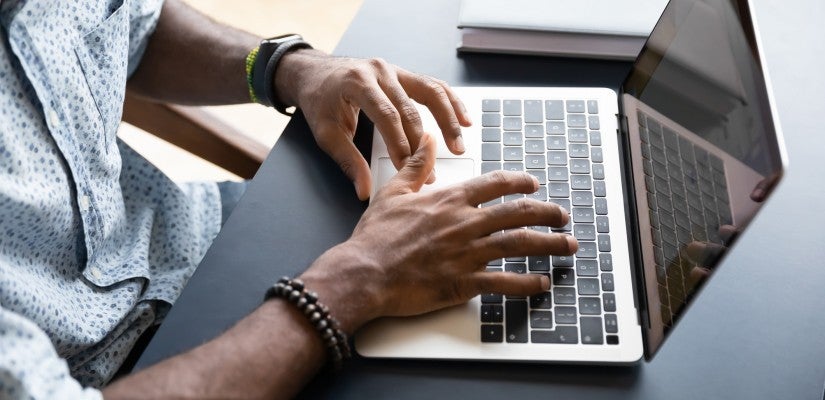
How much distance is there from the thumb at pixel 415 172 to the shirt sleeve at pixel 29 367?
346mm

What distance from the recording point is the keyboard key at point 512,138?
89 centimetres

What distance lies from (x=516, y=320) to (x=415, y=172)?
0.64ft

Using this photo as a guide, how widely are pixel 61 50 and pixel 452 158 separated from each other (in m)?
0.43

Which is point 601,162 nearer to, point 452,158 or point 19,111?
point 452,158

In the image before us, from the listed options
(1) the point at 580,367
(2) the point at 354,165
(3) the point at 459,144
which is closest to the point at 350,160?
(2) the point at 354,165

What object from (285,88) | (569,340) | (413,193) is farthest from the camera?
(285,88)

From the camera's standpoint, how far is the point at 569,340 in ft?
2.37

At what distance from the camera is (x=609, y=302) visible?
0.75m

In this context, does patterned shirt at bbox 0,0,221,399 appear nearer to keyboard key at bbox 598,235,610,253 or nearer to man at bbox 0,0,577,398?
man at bbox 0,0,577,398

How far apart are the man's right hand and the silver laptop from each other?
2 cm

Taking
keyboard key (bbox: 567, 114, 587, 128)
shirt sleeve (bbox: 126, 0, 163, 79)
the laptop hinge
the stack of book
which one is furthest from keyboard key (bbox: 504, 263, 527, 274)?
shirt sleeve (bbox: 126, 0, 163, 79)

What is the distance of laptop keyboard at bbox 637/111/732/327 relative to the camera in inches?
26.6

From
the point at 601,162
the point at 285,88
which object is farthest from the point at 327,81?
the point at 601,162

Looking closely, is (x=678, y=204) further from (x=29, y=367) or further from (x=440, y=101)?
(x=29, y=367)
